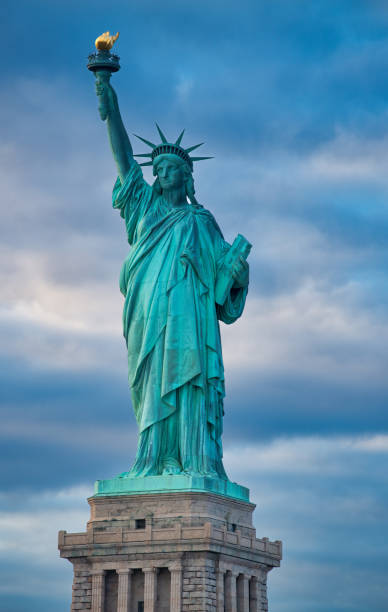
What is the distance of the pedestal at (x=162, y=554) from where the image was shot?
36438mm

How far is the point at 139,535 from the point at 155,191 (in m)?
10.4

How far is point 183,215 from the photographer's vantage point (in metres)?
40.9

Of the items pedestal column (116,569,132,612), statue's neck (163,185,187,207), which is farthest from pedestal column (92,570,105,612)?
statue's neck (163,185,187,207)

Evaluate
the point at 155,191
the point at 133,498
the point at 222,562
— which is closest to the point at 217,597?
the point at 222,562

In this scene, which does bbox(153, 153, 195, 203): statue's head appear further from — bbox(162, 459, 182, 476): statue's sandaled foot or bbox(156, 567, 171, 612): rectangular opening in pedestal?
bbox(156, 567, 171, 612): rectangular opening in pedestal

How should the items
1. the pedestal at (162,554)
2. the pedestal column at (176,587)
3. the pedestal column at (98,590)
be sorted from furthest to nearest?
the pedestal column at (98,590)
the pedestal at (162,554)
the pedestal column at (176,587)

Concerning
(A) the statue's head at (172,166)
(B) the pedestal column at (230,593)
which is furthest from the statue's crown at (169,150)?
(B) the pedestal column at (230,593)

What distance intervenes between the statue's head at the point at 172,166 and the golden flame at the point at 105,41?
9.43ft

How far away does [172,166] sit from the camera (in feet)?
135

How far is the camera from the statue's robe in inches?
1517

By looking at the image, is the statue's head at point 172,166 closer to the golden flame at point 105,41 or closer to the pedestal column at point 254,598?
the golden flame at point 105,41

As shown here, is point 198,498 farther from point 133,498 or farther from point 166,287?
point 166,287

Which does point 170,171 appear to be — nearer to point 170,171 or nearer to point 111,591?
point 170,171

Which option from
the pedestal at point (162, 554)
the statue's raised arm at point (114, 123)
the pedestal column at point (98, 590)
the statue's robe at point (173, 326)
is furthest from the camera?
the statue's raised arm at point (114, 123)
